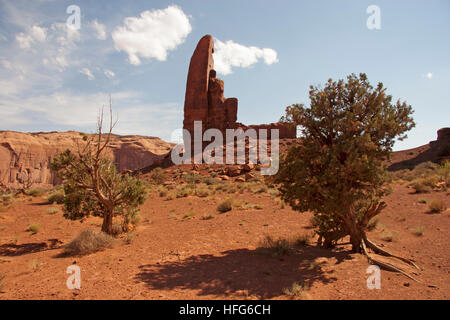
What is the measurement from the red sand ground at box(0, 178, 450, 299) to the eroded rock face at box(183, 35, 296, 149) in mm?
32752

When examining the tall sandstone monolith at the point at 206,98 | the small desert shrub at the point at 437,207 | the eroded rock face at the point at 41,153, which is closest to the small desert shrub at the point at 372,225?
the small desert shrub at the point at 437,207

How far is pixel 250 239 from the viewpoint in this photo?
9.11 m

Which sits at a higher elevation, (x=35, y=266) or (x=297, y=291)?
(x=297, y=291)

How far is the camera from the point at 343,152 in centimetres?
631

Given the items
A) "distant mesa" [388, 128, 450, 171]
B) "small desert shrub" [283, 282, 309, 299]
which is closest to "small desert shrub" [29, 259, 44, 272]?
"small desert shrub" [283, 282, 309, 299]

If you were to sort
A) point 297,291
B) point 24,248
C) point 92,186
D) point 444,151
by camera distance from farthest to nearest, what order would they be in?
point 444,151 < point 92,186 < point 24,248 < point 297,291

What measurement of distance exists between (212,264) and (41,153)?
82.5m

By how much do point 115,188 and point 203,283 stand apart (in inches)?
243

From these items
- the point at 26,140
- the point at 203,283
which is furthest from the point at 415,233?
the point at 26,140

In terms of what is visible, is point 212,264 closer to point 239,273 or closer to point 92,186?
point 239,273

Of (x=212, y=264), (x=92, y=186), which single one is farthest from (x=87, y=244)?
(x=212, y=264)

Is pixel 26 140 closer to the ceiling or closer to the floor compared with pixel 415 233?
closer to the ceiling

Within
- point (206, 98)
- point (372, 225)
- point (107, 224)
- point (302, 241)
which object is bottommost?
point (302, 241)
